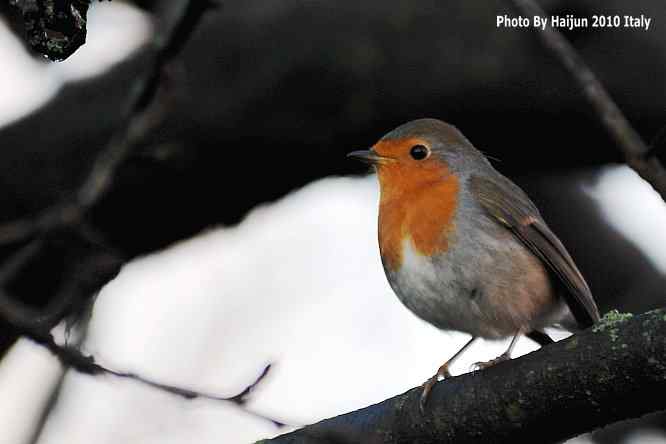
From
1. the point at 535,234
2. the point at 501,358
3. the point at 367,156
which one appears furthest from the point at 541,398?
the point at 367,156


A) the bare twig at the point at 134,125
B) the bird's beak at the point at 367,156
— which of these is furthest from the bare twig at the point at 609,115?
the bird's beak at the point at 367,156

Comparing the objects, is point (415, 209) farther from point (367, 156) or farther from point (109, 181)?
point (109, 181)

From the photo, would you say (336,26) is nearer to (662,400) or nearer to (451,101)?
(451,101)

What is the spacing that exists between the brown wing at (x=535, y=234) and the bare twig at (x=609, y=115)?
132cm

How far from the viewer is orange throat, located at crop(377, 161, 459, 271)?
3736mm

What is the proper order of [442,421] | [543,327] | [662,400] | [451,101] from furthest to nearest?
[451,101] < [543,327] < [442,421] < [662,400]

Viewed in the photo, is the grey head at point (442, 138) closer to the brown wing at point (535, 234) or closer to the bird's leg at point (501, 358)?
the brown wing at point (535, 234)

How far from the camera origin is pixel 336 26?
4098mm

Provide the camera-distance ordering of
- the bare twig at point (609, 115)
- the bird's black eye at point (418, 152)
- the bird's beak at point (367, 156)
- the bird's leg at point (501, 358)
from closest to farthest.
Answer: the bare twig at point (609, 115)
the bird's leg at point (501, 358)
the bird's beak at point (367, 156)
the bird's black eye at point (418, 152)

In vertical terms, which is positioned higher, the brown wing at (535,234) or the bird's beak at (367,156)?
the bird's beak at (367,156)

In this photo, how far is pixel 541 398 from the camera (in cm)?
257

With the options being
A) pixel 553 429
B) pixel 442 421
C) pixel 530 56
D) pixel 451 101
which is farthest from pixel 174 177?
pixel 553 429

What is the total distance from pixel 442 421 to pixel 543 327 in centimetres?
117

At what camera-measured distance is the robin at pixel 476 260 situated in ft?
11.9
